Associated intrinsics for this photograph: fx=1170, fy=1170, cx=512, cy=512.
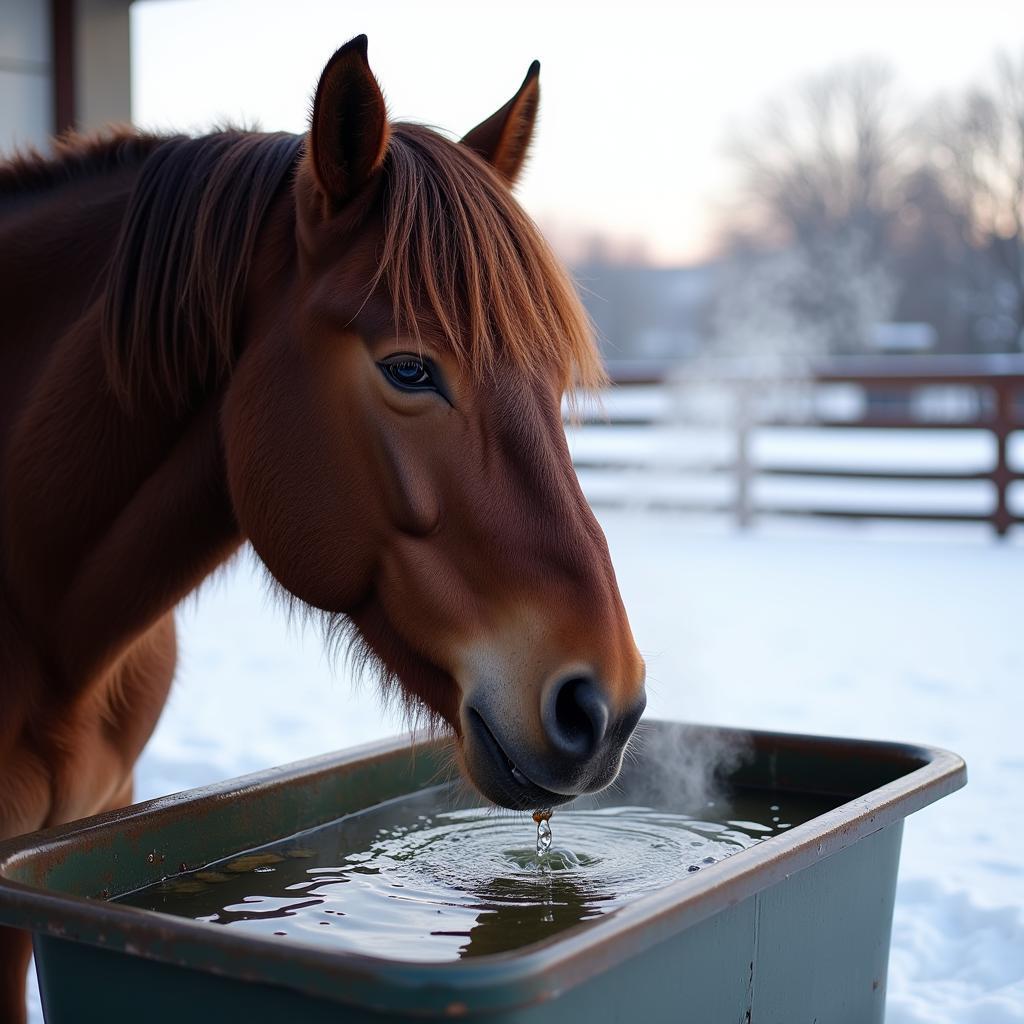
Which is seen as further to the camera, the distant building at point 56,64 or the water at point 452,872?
the distant building at point 56,64

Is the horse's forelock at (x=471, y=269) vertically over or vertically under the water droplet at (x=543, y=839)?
over

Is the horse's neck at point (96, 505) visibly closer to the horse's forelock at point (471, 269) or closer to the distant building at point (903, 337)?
the horse's forelock at point (471, 269)

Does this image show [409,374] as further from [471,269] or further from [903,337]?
[903,337]

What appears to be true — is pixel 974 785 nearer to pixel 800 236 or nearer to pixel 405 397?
pixel 405 397

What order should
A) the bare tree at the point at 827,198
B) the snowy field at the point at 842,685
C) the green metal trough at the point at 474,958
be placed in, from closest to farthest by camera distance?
1. the green metal trough at the point at 474,958
2. the snowy field at the point at 842,685
3. the bare tree at the point at 827,198

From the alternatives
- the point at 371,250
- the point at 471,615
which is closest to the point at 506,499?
the point at 471,615

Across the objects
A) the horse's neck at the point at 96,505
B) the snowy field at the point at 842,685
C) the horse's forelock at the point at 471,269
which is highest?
the horse's forelock at the point at 471,269

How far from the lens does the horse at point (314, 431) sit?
1.16 metres

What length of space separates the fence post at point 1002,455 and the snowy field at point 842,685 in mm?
226

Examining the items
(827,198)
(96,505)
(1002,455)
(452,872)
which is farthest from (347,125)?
(827,198)

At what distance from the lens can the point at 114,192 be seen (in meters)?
1.57

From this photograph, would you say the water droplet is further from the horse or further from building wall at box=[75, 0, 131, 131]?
building wall at box=[75, 0, 131, 131]

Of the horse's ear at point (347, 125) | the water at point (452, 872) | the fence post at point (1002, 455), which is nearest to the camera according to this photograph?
the horse's ear at point (347, 125)

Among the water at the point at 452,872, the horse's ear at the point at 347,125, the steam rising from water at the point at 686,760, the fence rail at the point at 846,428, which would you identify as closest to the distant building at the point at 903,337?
the fence rail at the point at 846,428
